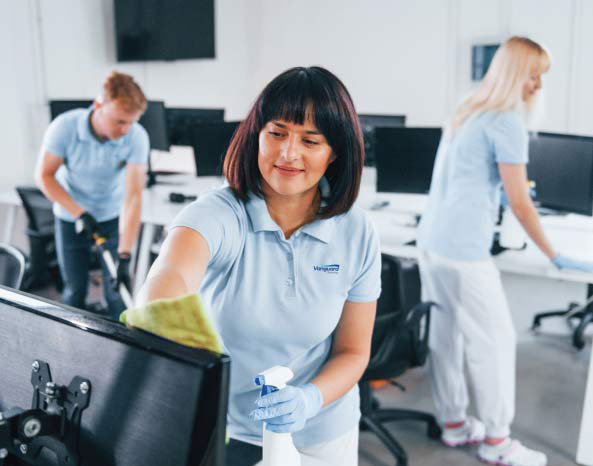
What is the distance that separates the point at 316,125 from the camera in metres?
1.13

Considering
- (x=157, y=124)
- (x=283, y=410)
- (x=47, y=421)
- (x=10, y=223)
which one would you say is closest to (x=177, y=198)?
(x=157, y=124)

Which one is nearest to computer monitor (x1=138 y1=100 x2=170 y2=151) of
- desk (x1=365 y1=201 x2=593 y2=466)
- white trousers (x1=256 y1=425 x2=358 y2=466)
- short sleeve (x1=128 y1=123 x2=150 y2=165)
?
short sleeve (x1=128 y1=123 x2=150 y2=165)

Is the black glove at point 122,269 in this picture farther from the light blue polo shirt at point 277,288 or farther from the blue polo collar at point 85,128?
the light blue polo shirt at point 277,288

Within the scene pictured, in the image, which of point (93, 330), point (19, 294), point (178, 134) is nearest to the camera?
point (93, 330)

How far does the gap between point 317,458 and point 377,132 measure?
216 centimetres

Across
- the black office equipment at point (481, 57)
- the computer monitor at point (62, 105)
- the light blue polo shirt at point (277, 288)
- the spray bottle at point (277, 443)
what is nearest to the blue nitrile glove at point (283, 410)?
the spray bottle at point (277, 443)

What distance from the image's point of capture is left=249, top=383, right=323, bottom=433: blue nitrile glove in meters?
0.93

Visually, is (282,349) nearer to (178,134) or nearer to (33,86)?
(178,134)

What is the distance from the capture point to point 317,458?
128 centimetres

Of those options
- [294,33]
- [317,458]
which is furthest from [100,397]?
[294,33]

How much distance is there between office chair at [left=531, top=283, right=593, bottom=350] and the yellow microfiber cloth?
3.15m

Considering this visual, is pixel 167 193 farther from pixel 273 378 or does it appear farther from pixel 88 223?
pixel 273 378

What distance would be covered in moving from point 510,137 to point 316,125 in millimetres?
1229

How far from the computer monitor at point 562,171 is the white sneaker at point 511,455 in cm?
104
